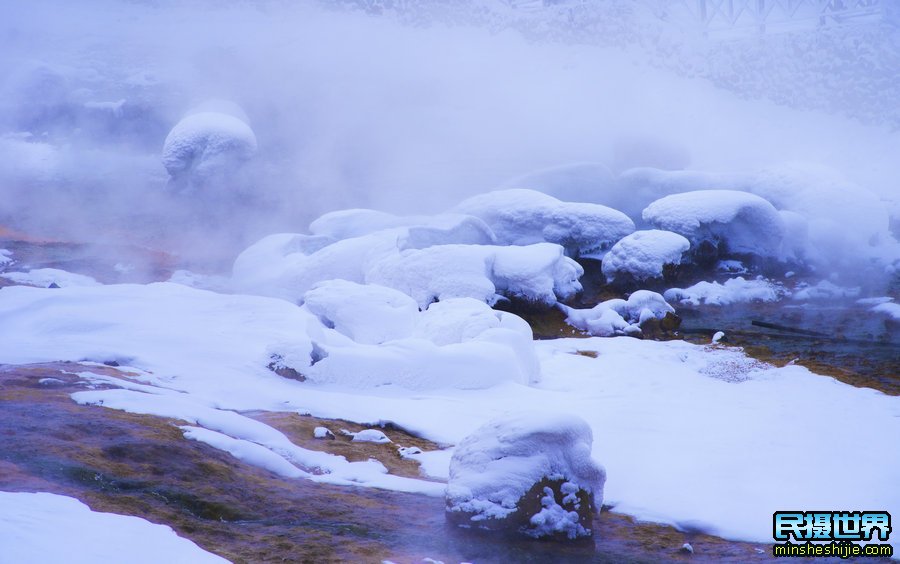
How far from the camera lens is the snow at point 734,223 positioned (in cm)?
1288

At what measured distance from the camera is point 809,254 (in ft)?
42.8

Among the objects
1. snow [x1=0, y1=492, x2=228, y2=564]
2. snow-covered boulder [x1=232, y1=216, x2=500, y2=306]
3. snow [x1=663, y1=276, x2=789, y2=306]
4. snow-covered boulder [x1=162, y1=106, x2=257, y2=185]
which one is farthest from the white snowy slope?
snow-covered boulder [x1=162, y1=106, x2=257, y2=185]

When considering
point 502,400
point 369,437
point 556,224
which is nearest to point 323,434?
point 369,437

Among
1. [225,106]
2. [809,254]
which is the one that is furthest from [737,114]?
[225,106]

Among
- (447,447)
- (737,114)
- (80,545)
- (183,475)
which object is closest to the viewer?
(80,545)

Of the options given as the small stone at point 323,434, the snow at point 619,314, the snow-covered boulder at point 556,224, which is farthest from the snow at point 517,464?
the snow-covered boulder at point 556,224

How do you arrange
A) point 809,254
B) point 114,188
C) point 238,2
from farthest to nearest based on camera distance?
point 238,2 → point 114,188 → point 809,254

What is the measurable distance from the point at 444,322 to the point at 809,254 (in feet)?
26.0

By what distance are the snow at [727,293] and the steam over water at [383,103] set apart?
5.06 m

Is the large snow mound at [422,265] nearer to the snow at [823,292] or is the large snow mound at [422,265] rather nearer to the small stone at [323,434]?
the snow at [823,292]

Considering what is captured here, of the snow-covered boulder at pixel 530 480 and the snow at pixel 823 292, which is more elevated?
the snow at pixel 823 292

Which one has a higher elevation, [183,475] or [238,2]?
[238,2]

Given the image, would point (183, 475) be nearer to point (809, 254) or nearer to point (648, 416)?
point (648, 416)

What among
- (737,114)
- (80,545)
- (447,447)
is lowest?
(80,545)
